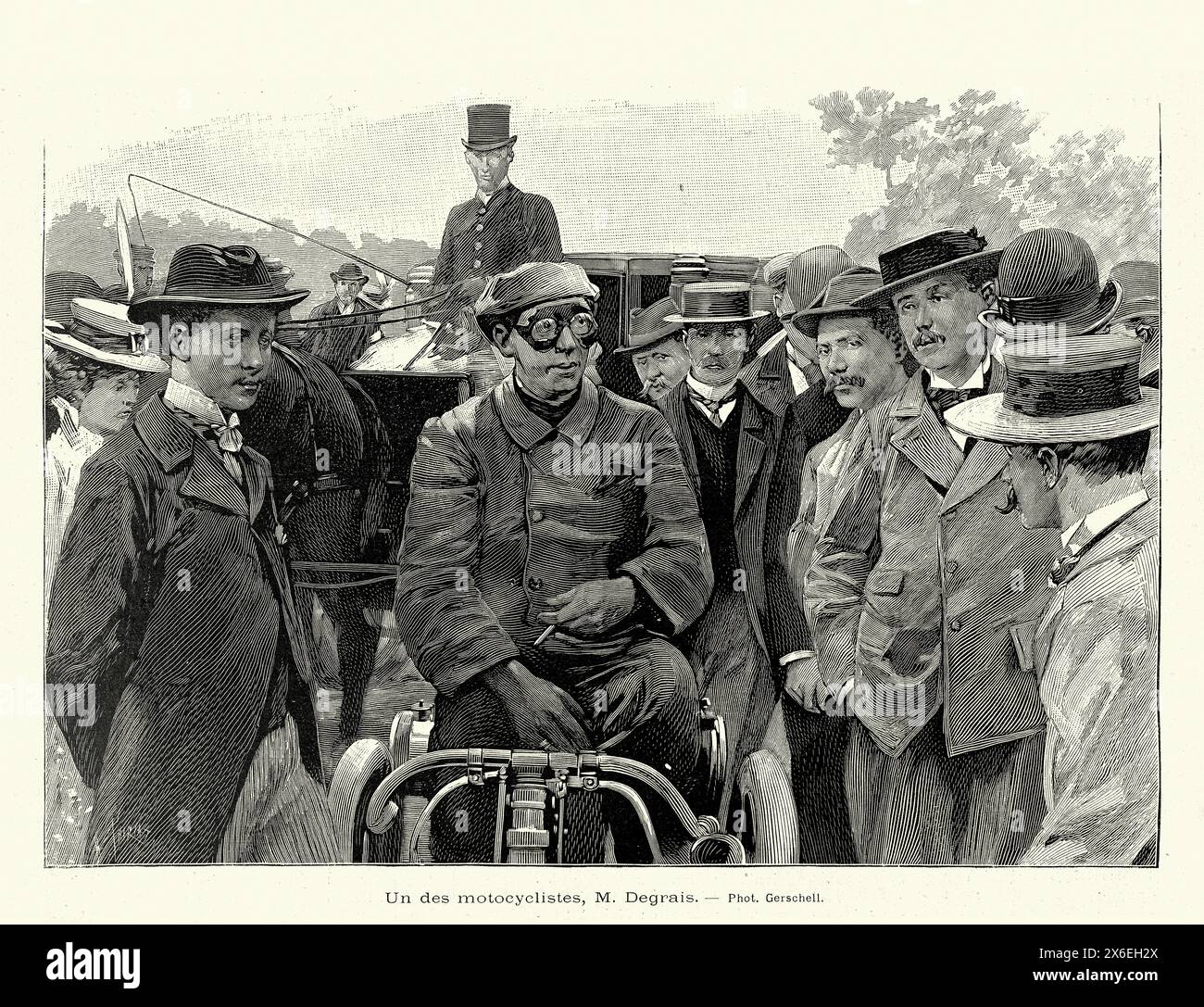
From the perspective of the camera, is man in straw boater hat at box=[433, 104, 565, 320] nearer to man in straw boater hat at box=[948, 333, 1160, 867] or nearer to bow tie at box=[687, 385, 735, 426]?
bow tie at box=[687, 385, 735, 426]

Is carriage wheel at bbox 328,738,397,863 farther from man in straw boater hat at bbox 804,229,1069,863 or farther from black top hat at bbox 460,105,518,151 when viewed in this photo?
black top hat at bbox 460,105,518,151

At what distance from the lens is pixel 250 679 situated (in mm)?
3719

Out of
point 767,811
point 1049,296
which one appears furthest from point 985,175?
point 767,811

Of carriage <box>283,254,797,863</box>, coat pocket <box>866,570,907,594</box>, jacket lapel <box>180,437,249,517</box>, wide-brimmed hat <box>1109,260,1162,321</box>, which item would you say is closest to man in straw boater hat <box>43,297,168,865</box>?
jacket lapel <box>180,437,249,517</box>

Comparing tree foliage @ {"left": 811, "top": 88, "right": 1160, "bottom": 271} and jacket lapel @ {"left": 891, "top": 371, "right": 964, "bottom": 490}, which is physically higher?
tree foliage @ {"left": 811, "top": 88, "right": 1160, "bottom": 271}

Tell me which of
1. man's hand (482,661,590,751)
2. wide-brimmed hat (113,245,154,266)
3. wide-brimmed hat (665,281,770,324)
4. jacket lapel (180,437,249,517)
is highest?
wide-brimmed hat (113,245,154,266)

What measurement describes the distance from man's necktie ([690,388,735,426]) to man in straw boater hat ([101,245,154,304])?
1.84m

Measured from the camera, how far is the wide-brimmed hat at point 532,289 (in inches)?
146

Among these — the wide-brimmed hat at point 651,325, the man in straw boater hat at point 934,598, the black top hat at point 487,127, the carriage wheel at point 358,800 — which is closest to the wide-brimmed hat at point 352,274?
the black top hat at point 487,127

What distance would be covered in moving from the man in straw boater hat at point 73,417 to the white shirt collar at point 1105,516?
313cm

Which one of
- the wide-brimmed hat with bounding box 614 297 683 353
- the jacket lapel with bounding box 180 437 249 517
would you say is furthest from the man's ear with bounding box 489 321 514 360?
the jacket lapel with bounding box 180 437 249 517

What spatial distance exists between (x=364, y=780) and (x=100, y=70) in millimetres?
2522

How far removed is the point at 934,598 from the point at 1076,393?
0.83 meters

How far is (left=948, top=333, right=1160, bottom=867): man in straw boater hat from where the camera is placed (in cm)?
373
